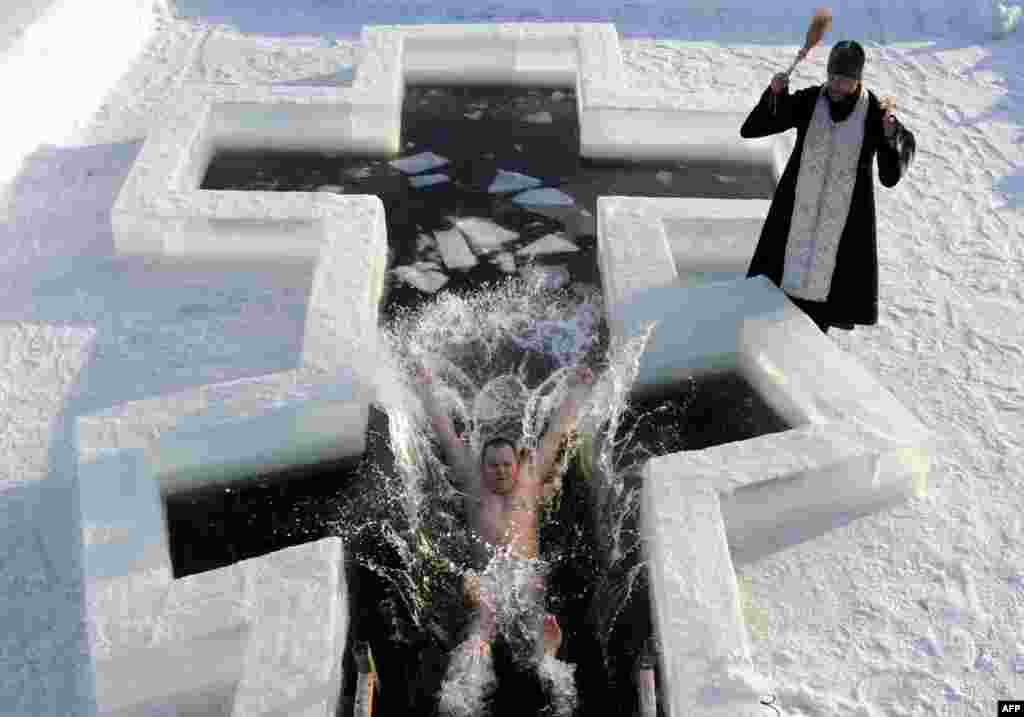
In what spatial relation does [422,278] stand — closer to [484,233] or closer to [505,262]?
[505,262]

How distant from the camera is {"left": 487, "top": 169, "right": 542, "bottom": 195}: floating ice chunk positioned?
5944 mm

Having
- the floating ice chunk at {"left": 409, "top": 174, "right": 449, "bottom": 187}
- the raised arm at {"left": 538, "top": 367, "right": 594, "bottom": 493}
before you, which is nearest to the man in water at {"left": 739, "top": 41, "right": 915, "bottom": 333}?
the raised arm at {"left": 538, "top": 367, "right": 594, "bottom": 493}

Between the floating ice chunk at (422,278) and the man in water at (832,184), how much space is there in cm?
148

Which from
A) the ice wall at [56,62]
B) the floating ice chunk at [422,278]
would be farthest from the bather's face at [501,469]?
the ice wall at [56,62]

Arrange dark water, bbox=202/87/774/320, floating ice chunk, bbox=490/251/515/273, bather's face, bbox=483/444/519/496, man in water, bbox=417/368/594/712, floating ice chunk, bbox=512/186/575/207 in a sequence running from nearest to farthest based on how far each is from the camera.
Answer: man in water, bbox=417/368/594/712, bather's face, bbox=483/444/519/496, floating ice chunk, bbox=490/251/515/273, dark water, bbox=202/87/774/320, floating ice chunk, bbox=512/186/575/207

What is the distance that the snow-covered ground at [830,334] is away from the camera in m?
3.53

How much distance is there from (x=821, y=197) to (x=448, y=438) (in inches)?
66.3

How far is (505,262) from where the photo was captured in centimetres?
536

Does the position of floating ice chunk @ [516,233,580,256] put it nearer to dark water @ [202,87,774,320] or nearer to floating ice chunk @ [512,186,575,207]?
dark water @ [202,87,774,320]

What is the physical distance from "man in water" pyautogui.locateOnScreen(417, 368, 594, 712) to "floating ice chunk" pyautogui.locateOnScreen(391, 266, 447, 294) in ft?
2.66

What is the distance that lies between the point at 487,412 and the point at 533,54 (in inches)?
130

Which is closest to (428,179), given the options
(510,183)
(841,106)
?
(510,183)

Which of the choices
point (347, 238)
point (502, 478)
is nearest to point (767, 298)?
point (502, 478)

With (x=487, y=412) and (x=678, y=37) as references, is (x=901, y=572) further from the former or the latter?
(x=678, y=37)
